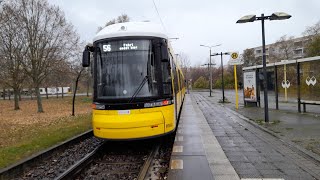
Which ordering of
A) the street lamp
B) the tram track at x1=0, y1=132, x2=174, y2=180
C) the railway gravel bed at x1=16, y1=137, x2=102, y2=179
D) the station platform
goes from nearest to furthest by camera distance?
1. the station platform
2. the tram track at x1=0, y1=132, x2=174, y2=180
3. the railway gravel bed at x1=16, y1=137, x2=102, y2=179
4. the street lamp

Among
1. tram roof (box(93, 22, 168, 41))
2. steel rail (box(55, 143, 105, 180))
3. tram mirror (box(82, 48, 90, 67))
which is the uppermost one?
tram roof (box(93, 22, 168, 41))

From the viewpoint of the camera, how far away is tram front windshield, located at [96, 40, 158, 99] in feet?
29.7

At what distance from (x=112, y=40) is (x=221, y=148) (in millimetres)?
4039

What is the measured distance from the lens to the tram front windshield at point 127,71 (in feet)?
29.7

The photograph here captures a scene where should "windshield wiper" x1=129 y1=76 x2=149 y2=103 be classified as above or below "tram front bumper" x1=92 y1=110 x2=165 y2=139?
above

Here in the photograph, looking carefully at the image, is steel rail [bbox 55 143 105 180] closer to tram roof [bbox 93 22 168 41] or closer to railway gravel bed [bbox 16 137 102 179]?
railway gravel bed [bbox 16 137 102 179]

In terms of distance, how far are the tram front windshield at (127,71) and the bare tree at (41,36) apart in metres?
23.0

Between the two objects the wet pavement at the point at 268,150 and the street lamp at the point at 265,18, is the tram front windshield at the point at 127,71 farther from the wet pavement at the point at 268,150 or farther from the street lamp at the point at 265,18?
the street lamp at the point at 265,18

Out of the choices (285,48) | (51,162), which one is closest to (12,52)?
(51,162)

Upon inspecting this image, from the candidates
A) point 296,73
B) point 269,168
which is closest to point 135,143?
point 269,168

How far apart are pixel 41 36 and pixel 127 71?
79.2ft

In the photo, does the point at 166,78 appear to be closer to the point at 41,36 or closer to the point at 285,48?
the point at 41,36

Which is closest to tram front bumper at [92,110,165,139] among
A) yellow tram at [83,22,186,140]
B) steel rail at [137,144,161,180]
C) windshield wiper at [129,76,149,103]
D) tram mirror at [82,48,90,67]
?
yellow tram at [83,22,186,140]

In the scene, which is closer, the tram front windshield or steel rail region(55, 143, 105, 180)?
steel rail region(55, 143, 105, 180)
